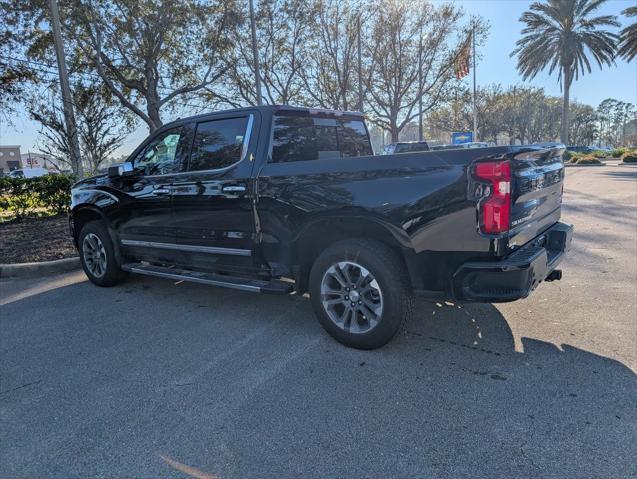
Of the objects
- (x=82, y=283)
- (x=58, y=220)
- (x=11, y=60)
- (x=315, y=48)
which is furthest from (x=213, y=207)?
(x=315, y=48)

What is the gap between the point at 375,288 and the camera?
3486 millimetres

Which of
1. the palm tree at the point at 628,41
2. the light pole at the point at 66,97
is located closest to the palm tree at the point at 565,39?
the palm tree at the point at 628,41

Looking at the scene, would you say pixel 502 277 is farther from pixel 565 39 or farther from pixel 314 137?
pixel 565 39

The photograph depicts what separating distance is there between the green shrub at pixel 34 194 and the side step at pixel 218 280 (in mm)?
7327

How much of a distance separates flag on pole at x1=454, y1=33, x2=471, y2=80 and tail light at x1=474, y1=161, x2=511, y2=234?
26998 millimetres

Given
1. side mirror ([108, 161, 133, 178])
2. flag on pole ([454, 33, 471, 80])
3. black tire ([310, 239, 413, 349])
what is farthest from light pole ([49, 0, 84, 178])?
flag on pole ([454, 33, 471, 80])

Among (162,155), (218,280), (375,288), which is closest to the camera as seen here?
(375,288)


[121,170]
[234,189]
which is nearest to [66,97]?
[121,170]

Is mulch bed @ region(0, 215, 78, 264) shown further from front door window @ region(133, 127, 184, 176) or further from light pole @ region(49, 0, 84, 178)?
front door window @ region(133, 127, 184, 176)

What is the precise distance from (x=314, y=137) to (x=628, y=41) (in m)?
35.6

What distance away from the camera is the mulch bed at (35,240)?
720 centimetres

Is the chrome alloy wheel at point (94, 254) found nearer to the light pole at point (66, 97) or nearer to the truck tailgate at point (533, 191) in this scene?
the truck tailgate at point (533, 191)

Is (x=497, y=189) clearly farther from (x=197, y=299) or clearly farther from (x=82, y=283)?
(x=82, y=283)

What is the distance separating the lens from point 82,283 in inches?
240
